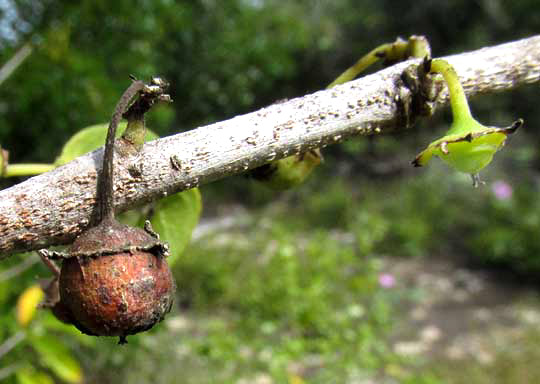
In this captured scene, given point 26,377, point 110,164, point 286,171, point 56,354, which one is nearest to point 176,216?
point 286,171

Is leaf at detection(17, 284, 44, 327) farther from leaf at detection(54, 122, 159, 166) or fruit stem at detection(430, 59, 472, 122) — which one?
fruit stem at detection(430, 59, 472, 122)

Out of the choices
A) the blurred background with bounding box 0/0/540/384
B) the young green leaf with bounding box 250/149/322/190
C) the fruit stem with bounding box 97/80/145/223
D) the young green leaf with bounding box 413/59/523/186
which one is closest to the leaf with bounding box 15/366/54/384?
the blurred background with bounding box 0/0/540/384

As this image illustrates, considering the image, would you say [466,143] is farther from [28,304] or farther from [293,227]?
[293,227]

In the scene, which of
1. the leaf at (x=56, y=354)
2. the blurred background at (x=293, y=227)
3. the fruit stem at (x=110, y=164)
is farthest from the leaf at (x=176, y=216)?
the leaf at (x=56, y=354)

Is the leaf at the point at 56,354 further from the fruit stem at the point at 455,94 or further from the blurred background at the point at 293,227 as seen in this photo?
the fruit stem at the point at 455,94

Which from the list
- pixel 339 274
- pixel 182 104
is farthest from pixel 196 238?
pixel 339 274

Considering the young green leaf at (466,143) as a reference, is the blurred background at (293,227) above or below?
below
